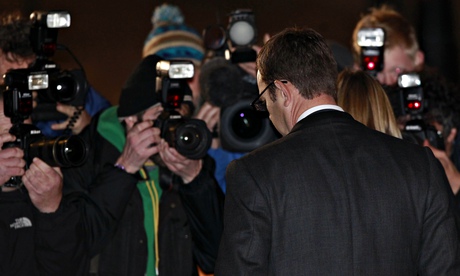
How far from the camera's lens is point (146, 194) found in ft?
12.6

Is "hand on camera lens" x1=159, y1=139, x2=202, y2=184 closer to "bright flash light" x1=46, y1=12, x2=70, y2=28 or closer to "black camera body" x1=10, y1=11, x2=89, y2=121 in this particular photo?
"black camera body" x1=10, y1=11, x2=89, y2=121

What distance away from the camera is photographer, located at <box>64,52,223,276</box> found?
3.70m

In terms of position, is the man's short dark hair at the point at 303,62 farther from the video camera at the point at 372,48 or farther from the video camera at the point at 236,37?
the video camera at the point at 372,48

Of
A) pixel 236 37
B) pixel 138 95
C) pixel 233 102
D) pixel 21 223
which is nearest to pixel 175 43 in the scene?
pixel 236 37

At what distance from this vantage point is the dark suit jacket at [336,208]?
97.3 inches

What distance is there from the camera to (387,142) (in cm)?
258

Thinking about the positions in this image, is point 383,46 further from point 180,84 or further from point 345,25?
point 345,25

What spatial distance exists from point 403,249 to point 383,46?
6.09 feet

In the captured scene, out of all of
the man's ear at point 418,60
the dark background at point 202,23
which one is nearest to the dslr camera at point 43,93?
the man's ear at point 418,60

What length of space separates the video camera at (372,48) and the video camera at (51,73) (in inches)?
50.1

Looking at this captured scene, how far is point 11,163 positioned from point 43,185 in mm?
147

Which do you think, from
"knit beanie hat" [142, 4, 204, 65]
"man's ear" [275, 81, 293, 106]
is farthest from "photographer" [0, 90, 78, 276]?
"knit beanie hat" [142, 4, 204, 65]

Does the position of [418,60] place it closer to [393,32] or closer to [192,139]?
[393,32]

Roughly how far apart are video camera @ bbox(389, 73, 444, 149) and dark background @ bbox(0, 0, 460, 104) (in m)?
2.02
